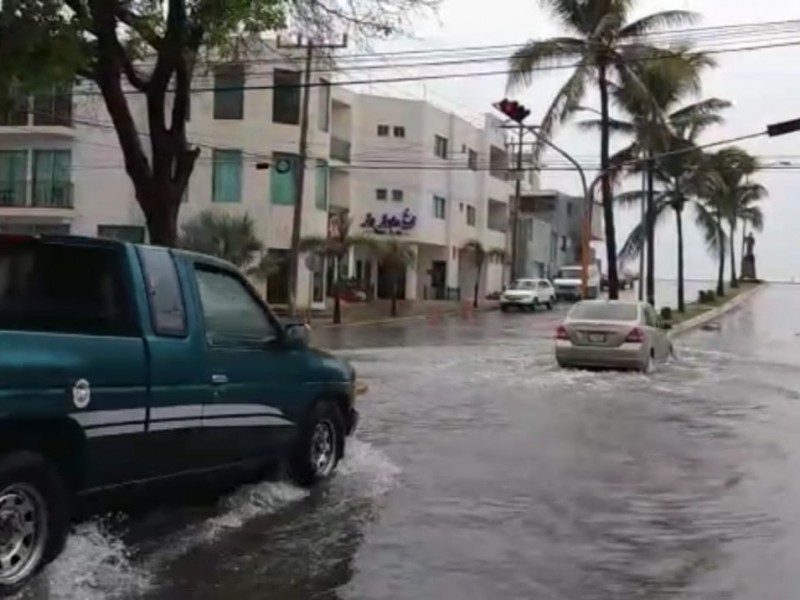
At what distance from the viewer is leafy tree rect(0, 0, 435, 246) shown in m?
12.3

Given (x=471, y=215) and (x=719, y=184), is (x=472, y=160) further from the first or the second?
(x=719, y=184)

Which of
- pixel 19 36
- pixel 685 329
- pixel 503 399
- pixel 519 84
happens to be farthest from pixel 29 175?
pixel 19 36

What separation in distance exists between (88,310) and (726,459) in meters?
7.52

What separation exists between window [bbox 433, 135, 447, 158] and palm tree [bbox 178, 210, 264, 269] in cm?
2599

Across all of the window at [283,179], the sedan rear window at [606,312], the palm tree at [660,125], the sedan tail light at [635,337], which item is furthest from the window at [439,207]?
the sedan tail light at [635,337]

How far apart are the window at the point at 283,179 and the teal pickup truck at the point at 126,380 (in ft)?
124

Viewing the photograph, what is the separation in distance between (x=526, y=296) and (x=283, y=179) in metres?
17.9

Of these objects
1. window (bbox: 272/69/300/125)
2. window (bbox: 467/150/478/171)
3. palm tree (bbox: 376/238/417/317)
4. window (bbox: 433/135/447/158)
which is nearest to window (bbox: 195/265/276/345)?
window (bbox: 272/69/300/125)

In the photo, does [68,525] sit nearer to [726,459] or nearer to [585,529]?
[585,529]

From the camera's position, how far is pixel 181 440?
770 centimetres

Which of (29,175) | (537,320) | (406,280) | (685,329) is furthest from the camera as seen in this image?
(406,280)

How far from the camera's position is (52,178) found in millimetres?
47625

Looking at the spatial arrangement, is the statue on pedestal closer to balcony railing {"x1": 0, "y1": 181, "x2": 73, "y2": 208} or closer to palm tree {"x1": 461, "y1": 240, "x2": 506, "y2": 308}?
palm tree {"x1": 461, "y1": 240, "x2": 506, "y2": 308}

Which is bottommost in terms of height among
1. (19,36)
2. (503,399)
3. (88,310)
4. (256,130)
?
(503,399)
